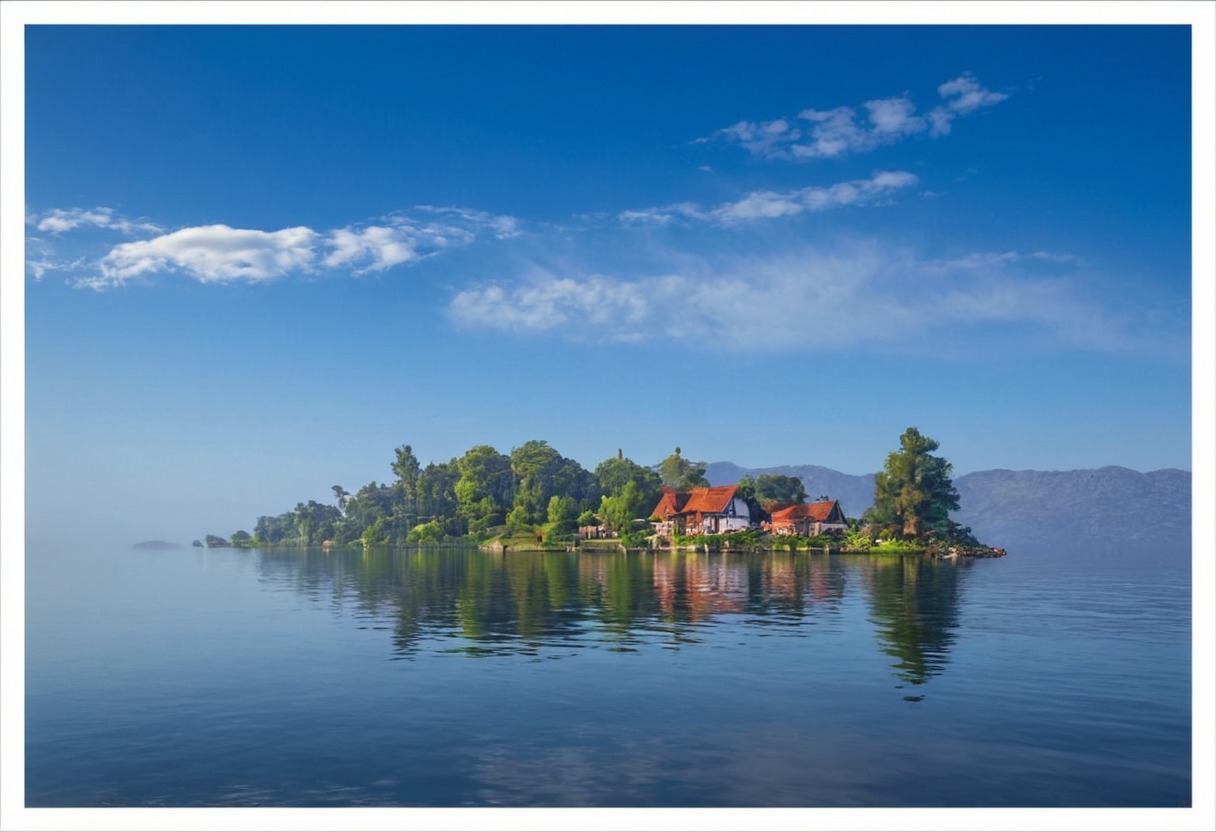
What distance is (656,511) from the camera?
151875 mm

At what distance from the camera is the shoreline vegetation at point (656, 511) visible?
117250mm

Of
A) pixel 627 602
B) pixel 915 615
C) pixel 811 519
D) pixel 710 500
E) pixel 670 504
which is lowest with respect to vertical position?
pixel 811 519

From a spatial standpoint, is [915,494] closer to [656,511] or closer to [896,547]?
[896,547]

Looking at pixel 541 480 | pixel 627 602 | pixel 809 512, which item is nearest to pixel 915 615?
pixel 627 602

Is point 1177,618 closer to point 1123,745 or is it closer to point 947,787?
point 1123,745

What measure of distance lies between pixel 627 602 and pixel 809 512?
9662cm

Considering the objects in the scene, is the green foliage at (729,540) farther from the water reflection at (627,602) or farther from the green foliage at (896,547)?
the water reflection at (627,602)

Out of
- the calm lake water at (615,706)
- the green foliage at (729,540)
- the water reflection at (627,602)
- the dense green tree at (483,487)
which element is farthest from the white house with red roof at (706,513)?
the calm lake water at (615,706)

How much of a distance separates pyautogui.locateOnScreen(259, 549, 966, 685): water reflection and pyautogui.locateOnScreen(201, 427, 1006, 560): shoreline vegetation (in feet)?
109

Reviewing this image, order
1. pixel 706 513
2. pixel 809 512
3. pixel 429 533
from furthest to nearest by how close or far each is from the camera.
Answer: pixel 429 533
pixel 706 513
pixel 809 512

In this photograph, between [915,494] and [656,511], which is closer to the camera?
[915,494]

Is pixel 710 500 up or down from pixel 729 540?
up

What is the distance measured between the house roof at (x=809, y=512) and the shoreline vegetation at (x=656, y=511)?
452 millimetres

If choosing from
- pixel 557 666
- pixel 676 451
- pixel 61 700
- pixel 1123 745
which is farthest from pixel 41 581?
pixel 676 451
